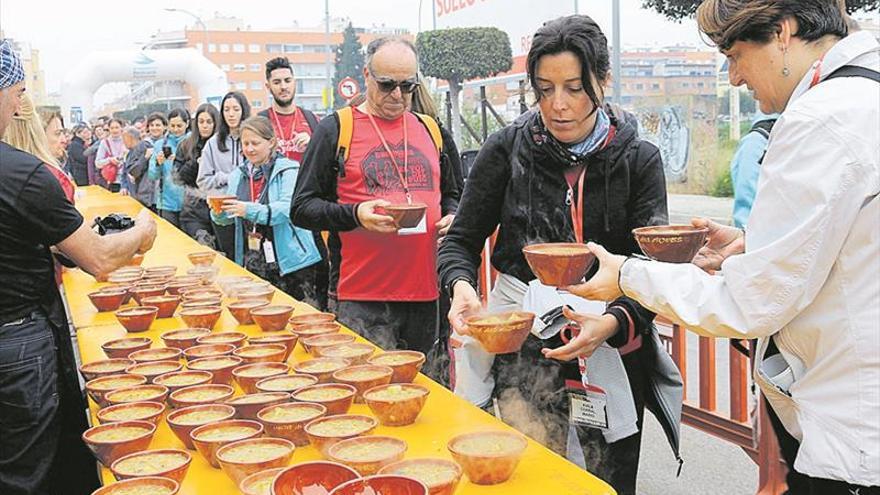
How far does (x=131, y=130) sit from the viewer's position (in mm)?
11500

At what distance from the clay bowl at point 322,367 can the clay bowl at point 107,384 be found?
1.42ft

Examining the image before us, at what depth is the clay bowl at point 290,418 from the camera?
5.95 feet

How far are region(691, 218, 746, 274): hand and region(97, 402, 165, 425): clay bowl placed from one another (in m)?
1.47

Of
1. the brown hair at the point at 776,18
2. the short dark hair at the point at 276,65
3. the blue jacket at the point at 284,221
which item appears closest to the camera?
the brown hair at the point at 776,18

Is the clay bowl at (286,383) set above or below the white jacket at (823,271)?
below

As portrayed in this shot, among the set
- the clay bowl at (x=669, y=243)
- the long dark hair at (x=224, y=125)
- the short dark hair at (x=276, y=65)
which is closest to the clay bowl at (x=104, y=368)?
the clay bowl at (x=669, y=243)

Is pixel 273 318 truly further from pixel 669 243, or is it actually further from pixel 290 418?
pixel 669 243

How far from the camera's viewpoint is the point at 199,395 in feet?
6.90

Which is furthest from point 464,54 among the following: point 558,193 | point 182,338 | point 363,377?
point 363,377

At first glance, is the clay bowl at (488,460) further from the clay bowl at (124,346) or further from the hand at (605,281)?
the clay bowl at (124,346)

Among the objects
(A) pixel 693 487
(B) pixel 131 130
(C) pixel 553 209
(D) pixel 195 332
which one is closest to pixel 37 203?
(D) pixel 195 332

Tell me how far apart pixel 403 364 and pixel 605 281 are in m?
0.62

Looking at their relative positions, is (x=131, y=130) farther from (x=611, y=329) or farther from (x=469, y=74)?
(x=611, y=329)

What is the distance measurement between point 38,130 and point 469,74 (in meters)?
12.6
